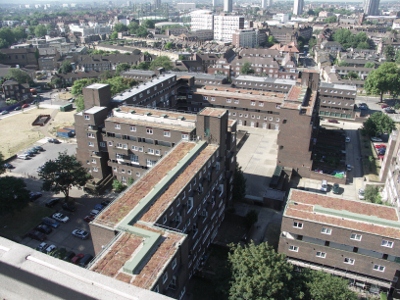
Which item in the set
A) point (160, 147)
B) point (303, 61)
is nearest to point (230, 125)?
point (160, 147)

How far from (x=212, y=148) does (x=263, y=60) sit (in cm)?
7261

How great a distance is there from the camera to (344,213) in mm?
27625

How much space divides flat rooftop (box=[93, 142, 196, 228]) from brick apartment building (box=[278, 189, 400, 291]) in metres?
11.1

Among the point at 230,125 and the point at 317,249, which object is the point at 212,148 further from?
the point at 317,249

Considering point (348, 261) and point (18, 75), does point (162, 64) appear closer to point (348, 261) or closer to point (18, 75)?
point (18, 75)

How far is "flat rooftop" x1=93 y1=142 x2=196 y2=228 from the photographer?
77.6 ft

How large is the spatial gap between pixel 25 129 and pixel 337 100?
212 ft

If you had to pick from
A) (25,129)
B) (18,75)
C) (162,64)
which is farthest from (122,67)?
(25,129)

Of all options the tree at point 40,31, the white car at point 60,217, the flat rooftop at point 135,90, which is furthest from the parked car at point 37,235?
the tree at point 40,31

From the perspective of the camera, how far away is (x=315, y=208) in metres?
28.3

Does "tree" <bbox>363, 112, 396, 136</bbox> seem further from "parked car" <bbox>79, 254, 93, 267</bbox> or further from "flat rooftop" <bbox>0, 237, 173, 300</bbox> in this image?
"flat rooftop" <bbox>0, 237, 173, 300</bbox>

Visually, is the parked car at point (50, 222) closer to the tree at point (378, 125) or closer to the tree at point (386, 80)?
the tree at point (378, 125)

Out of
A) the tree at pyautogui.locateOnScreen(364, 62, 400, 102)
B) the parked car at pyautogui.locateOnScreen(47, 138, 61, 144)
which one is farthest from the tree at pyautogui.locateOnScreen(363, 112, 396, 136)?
the parked car at pyautogui.locateOnScreen(47, 138, 61, 144)

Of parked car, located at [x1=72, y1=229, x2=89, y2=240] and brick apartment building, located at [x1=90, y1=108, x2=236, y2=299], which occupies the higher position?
brick apartment building, located at [x1=90, y1=108, x2=236, y2=299]
